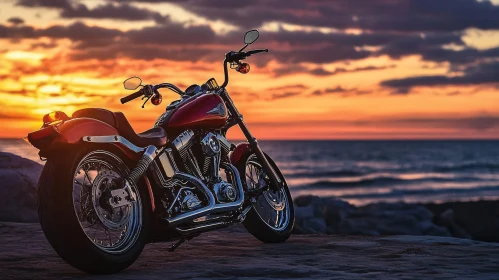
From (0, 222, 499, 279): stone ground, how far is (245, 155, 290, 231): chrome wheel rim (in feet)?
0.98

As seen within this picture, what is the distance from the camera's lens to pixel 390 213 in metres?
20.2

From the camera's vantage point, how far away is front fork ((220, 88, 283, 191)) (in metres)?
8.73

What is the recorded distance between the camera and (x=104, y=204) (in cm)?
661

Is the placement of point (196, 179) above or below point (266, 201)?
above

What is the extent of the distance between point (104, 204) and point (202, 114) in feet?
5.75

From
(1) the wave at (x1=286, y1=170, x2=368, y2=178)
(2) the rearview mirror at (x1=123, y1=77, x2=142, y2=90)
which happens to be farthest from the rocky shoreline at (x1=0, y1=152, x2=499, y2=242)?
(1) the wave at (x1=286, y1=170, x2=368, y2=178)

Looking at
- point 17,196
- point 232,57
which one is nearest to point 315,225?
point 17,196

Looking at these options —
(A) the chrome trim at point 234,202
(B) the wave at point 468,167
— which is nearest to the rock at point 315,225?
(A) the chrome trim at point 234,202

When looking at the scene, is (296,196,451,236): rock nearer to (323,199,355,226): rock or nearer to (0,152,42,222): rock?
(323,199,355,226): rock

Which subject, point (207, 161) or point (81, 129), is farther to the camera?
point (207, 161)

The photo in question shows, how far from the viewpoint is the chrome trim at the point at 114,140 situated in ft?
21.4

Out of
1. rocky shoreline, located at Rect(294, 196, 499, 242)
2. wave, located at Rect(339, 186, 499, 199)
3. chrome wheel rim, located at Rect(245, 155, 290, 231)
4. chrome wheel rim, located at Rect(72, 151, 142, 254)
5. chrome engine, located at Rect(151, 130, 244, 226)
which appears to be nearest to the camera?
chrome wheel rim, located at Rect(72, 151, 142, 254)

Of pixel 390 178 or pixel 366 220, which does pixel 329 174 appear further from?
pixel 366 220

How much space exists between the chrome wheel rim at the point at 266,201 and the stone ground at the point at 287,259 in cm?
30
